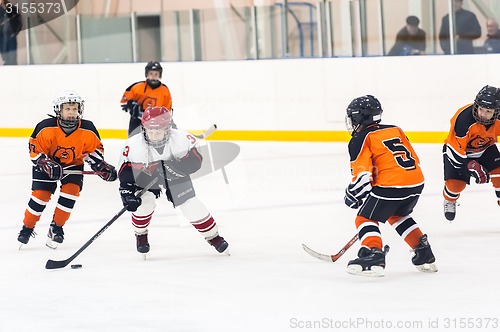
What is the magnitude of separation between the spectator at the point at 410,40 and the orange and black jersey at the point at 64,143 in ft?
14.0

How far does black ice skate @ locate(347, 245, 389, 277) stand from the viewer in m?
3.89

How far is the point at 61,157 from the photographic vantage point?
4.91m

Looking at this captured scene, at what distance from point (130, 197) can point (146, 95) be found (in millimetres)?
3419

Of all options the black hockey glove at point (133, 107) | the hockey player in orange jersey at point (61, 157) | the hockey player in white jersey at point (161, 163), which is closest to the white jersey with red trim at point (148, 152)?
the hockey player in white jersey at point (161, 163)

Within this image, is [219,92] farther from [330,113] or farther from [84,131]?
[84,131]

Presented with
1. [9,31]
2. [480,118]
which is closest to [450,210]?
[480,118]

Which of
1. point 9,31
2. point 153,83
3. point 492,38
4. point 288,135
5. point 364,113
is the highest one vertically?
point 9,31

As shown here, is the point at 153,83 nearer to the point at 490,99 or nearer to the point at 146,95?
the point at 146,95

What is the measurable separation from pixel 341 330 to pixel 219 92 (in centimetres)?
653

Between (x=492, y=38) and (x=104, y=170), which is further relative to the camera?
(x=492, y=38)

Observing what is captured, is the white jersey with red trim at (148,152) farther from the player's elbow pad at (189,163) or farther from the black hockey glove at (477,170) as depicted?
the black hockey glove at (477,170)

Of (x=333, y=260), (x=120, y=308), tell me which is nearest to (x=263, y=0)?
(x=333, y=260)

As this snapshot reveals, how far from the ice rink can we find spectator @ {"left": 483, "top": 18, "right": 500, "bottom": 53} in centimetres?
176

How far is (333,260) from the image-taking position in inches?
171
